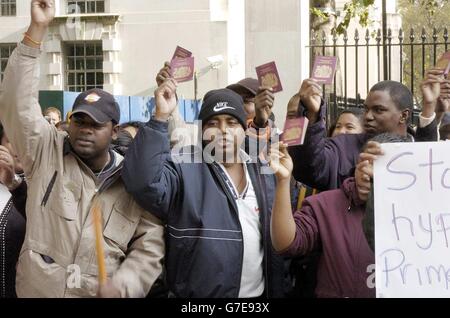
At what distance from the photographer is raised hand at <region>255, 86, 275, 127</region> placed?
4.36 meters

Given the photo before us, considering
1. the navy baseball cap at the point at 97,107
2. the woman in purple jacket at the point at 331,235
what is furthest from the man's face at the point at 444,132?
the navy baseball cap at the point at 97,107

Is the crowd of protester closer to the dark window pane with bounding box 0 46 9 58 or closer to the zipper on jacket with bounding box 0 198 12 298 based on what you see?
the zipper on jacket with bounding box 0 198 12 298

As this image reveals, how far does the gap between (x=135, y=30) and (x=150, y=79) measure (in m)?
1.45

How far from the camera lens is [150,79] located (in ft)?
60.7

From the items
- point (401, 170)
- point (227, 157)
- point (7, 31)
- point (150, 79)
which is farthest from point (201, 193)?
point (7, 31)

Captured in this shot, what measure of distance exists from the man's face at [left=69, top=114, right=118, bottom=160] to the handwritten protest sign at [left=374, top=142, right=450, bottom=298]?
1.30m

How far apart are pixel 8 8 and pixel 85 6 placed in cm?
200

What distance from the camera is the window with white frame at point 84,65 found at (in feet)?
65.0

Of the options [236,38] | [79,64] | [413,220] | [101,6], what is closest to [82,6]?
[101,6]

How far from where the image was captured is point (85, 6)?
20.1 meters

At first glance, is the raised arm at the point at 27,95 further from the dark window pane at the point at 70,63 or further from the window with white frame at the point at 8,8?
the window with white frame at the point at 8,8

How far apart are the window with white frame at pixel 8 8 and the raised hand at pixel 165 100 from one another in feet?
57.1

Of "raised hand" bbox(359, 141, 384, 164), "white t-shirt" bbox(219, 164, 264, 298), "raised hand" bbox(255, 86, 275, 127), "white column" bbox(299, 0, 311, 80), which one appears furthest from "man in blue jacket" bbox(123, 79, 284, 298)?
"white column" bbox(299, 0, 311, 80)

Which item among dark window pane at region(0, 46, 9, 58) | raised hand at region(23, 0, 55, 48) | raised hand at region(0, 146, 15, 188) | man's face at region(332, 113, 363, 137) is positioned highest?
dark window pane at region(0, 46, 9, 58)
